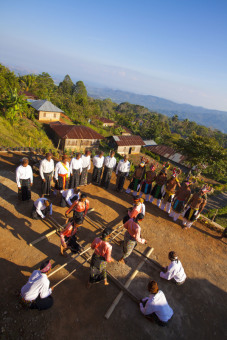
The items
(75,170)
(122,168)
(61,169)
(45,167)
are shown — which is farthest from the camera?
(122,168)

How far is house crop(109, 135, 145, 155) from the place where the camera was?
33.8 metres

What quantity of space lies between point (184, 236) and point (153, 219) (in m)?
1.27

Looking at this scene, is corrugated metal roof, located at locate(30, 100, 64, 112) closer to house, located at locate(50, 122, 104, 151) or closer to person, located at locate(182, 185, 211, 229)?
house, located at locate(50, 122, 104, 151)

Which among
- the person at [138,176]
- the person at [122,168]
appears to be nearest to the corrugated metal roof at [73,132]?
the person at [122,168]

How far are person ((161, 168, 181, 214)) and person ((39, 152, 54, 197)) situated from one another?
15.1 feet

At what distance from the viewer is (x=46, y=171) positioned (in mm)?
6703

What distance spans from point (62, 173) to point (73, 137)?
1654 cm

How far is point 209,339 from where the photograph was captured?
391cm

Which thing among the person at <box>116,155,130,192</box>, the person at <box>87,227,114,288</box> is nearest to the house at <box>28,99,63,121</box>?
the person at <box>116,155,130,192</box>

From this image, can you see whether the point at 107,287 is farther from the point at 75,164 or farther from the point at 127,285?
the point at 75,164

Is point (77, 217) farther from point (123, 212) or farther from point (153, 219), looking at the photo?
point (153, 219)

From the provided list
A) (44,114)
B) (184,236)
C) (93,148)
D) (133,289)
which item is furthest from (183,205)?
(44,114)

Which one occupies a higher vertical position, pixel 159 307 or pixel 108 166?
pixel 108 166

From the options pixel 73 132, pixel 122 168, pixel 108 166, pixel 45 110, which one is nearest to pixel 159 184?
pixel 122 168
